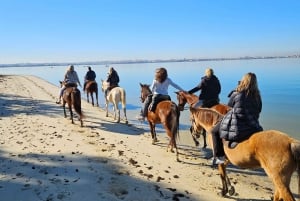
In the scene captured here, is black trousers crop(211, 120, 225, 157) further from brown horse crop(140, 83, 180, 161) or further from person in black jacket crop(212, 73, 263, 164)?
brown horse crop(140, 83, 180, 161)

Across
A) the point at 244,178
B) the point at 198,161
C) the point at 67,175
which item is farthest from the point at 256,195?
the point at 67,175

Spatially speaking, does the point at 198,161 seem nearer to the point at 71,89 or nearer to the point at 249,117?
the point at 249,117

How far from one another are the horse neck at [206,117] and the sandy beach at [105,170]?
1236 millimetres

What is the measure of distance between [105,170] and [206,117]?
2622 mm

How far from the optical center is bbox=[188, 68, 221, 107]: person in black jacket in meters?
10.8

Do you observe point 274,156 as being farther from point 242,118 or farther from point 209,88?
point 209,88

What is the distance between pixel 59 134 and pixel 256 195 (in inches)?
283

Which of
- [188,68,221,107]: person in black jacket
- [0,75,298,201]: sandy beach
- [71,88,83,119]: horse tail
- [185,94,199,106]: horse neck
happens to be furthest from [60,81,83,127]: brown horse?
[188,68,221,107]: person in black jacket

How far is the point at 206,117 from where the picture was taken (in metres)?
7.99

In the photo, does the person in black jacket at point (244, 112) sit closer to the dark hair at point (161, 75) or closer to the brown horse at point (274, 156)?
the brown horse at point (274, 156)

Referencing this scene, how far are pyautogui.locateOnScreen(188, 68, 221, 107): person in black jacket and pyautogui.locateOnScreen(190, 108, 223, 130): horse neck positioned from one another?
245 cm

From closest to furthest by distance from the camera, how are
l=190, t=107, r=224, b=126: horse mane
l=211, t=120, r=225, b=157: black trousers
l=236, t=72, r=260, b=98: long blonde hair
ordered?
l=236, t=72, r=260, b=98: long blonde hair, l=211, t=120, r=225, b=157: black trousers, l=190, t=107, r=224, b=126: horse mane

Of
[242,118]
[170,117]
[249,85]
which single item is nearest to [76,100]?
[170,117]

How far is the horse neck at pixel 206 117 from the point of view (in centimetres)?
775
